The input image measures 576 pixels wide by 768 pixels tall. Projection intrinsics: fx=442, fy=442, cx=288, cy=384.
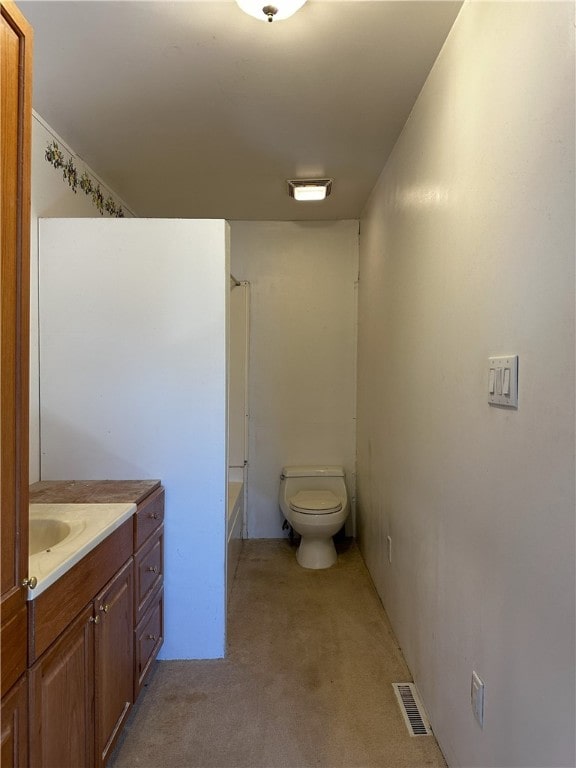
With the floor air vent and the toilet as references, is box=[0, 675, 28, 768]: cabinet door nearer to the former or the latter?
the floor air vent

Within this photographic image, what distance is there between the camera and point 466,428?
4.15 feet

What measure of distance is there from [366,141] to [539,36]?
1.29 meters

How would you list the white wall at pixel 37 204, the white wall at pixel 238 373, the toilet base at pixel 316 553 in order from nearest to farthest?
the white wall at pixel 37 204 < the toilet base at pixel 316 553 < the white wall at pixel 238 373

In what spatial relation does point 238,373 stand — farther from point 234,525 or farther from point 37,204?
point 37,204

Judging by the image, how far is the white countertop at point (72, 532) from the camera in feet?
3.28

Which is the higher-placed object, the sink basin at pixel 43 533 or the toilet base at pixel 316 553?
the sink basin at pixel 43 533

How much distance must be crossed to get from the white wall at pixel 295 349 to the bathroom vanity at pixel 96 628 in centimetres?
155

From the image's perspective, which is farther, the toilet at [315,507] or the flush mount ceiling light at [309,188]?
the toilet at [315,507]

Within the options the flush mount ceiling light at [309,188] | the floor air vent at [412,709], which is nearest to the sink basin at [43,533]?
the floor air vent at [412,709]

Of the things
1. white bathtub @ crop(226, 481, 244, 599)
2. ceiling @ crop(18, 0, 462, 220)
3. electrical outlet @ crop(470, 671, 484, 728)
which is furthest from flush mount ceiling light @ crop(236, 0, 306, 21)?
white bathtub @ crop(226, 481, 244, 599)

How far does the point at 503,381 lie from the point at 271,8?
4.06ft

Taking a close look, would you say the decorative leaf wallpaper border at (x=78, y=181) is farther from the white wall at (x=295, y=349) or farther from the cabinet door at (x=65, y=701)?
the cabinet door at (x=65, y=701)

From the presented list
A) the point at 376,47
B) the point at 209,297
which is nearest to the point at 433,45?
the point at 376,47

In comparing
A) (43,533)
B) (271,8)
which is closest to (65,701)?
(43,533)
